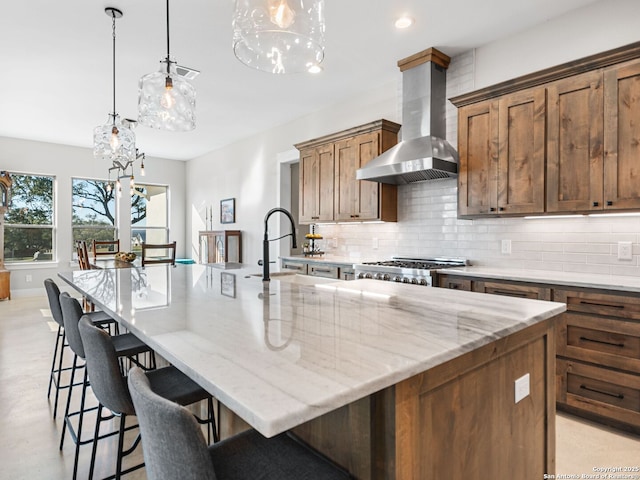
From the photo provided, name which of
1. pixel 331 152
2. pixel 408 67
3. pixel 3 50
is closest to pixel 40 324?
pixel 3 50

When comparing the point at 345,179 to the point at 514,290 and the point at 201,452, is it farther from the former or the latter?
the point at 201,452

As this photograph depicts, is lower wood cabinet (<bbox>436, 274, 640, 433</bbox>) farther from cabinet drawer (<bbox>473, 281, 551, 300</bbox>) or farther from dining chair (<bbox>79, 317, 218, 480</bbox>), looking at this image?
dining chair (<bbox>79, 317, 218, 480</bbox>)

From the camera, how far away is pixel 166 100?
255 cm

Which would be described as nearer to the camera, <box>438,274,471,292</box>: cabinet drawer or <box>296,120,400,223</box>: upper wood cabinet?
<box>438,274,471,292</box>: cabinet drawer

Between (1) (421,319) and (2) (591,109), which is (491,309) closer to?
(1) (421,319)

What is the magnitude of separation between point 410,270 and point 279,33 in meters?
2.22

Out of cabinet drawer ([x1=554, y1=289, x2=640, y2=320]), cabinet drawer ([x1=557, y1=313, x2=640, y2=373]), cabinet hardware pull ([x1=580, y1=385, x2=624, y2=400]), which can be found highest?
cabinet drawer ([x1=554, y1=289, x2=640, y2=320])

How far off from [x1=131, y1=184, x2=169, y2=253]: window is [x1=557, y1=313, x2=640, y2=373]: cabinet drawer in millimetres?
8208

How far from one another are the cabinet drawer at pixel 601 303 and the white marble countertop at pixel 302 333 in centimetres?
114

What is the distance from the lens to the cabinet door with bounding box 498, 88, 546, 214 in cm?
288

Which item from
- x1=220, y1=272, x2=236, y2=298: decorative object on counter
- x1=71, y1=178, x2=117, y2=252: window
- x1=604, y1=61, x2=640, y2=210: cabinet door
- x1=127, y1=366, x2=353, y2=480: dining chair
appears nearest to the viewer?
x1=127, y1=366, x2=353, y2=480: dining chair

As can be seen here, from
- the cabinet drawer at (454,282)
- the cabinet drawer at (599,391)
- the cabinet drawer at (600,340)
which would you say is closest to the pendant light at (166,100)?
the cabinet drawer at (454,282)

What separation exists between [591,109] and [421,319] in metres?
2.35

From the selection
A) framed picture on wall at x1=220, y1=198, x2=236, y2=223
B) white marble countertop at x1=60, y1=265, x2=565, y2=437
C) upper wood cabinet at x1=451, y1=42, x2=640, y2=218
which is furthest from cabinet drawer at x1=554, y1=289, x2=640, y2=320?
framed picture on wall at x1=220, y1=198, x2=236, y2=223
